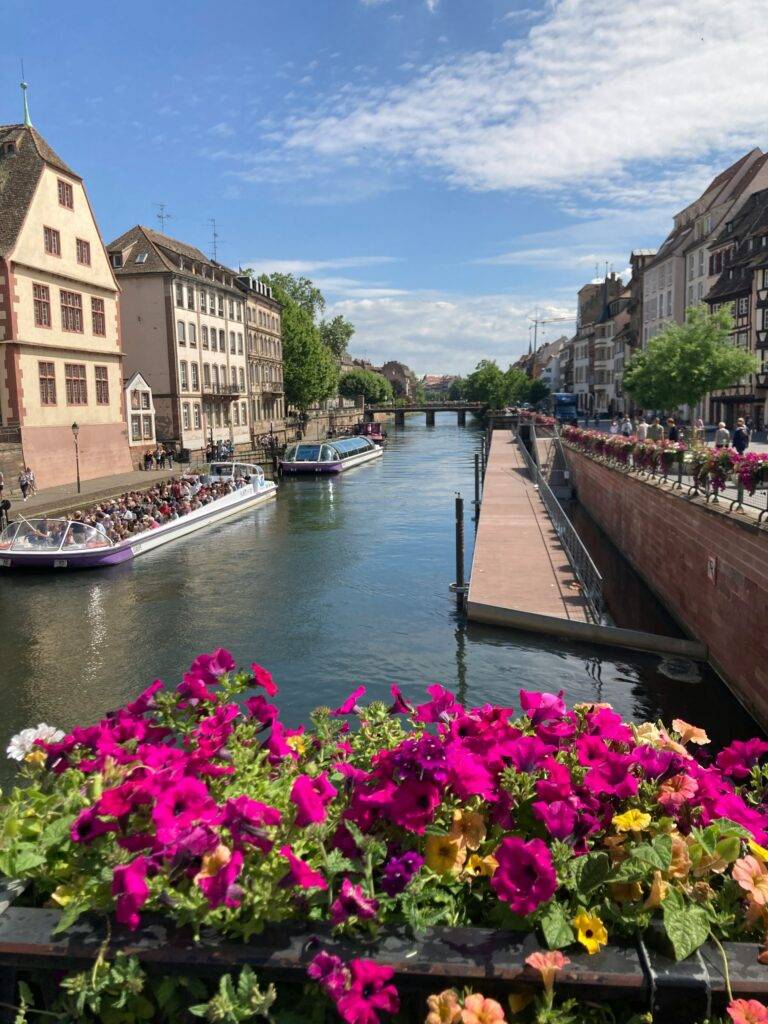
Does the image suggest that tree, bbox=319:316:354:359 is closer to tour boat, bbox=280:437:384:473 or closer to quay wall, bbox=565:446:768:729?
tour boat, bbox=280:437:384:473

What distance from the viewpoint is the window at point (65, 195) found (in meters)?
36.0

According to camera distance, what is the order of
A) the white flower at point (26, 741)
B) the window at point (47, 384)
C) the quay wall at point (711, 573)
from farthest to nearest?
the window at point (47, 384) < the quay wall at point (711, 573) < the white flower at point (26, 741)

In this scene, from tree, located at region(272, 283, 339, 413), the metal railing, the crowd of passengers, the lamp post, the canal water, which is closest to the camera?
the canal water

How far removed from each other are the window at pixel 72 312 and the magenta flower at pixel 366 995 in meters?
38.1

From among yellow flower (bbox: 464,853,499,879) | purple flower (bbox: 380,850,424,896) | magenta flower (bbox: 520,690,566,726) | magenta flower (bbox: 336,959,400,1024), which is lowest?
magenta flower (bbox: 336,959,400,1024)

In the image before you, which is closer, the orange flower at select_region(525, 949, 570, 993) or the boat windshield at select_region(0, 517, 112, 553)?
the orange flower at select_region(525, 949, 570, 993)

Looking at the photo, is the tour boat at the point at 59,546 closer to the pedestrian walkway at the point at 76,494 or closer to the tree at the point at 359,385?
the pedestrian walkway at the point at 76,494

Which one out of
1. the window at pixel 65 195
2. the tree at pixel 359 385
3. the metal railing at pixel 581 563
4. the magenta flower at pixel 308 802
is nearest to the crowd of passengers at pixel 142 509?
the window at pixel 65 195

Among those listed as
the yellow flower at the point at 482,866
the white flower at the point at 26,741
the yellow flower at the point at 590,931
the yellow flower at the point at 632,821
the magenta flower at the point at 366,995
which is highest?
the white flower at the point at 26,741

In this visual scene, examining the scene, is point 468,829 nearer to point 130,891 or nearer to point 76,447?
point 130,891

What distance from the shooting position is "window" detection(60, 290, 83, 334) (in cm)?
3666

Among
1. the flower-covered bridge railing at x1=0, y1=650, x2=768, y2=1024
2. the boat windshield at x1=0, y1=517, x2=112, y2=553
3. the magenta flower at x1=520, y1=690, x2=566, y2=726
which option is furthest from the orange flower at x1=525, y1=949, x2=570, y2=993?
the boat windshield at x1=0, y1=517, x2=112, y2=553

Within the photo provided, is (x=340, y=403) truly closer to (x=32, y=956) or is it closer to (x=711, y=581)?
(x=711, y=581)

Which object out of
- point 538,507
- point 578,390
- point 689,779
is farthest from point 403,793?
point 578,390
